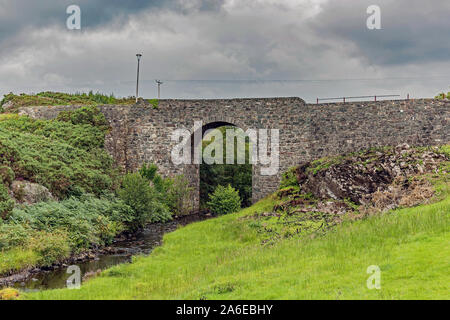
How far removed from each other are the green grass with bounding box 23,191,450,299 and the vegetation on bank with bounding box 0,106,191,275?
4347mm

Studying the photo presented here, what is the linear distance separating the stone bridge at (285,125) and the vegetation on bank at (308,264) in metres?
Answer: 6.97

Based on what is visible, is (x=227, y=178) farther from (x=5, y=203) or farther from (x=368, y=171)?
(x=5, y=203)

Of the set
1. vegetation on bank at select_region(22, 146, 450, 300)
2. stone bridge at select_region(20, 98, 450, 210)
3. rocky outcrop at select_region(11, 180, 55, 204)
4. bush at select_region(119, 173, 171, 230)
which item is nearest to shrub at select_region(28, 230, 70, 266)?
vegetation on bank at select_region(22, 146, 450, 300)

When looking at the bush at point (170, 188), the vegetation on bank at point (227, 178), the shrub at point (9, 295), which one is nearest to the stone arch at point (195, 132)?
the bush at point (170, 188)

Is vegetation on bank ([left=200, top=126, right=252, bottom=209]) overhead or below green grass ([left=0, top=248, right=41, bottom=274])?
overhead

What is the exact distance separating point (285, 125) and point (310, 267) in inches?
775

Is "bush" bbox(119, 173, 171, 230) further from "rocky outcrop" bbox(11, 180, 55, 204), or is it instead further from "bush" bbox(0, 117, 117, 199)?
"rocky outcrop" bbox(11, 180, 55, 204)

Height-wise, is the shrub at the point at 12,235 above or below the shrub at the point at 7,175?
below

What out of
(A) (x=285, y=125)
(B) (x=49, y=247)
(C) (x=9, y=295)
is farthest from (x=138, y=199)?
(C) (x=9, y=295)

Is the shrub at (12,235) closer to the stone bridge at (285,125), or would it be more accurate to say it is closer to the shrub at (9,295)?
the shrub at (9,295)

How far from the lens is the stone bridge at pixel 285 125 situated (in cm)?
2788

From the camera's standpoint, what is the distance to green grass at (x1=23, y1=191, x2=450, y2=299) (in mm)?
9969

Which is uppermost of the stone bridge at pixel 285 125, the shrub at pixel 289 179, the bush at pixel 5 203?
the stone bridge at pixel 285 125
